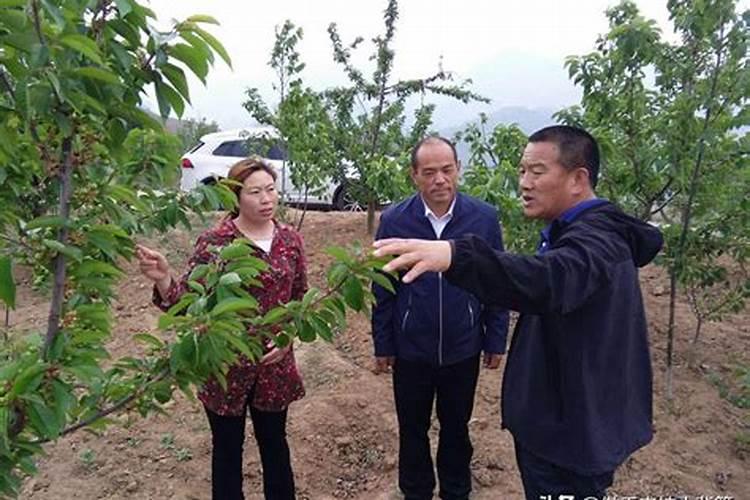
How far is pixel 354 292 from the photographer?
Result: 1.53 m

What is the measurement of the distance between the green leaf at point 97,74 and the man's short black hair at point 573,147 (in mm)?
1248

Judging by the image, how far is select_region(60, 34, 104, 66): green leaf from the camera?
1123 millimetres

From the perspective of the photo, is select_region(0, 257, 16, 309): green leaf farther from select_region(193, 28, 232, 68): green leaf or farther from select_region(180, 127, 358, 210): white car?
select_region(180, 127, 358, 210): white car

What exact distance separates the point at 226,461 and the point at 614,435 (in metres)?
1.67

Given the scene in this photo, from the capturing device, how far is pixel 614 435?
6.63 ft

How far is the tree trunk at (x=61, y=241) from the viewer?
1435 millimetres

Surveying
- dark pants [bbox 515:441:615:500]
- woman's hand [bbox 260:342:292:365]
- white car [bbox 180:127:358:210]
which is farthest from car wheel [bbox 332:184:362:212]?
dark pants [bbox 515:441:615:500]

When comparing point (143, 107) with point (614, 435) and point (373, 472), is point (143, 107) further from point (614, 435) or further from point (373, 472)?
point (373, 472)

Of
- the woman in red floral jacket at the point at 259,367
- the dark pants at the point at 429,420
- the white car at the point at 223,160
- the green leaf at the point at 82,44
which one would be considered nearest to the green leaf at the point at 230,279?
the green leaf at the point at 82,44

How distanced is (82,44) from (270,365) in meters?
1.85

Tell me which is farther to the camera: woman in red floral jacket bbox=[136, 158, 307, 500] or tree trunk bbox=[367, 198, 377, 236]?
tree trunk bbox=[367, 198, 377, 236]

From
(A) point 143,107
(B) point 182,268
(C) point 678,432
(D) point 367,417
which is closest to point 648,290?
(C) point 678,432

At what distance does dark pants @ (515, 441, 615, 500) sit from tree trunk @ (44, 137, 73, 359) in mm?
1485

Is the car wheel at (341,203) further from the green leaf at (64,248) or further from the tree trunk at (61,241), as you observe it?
the green leaf at (64,248)
